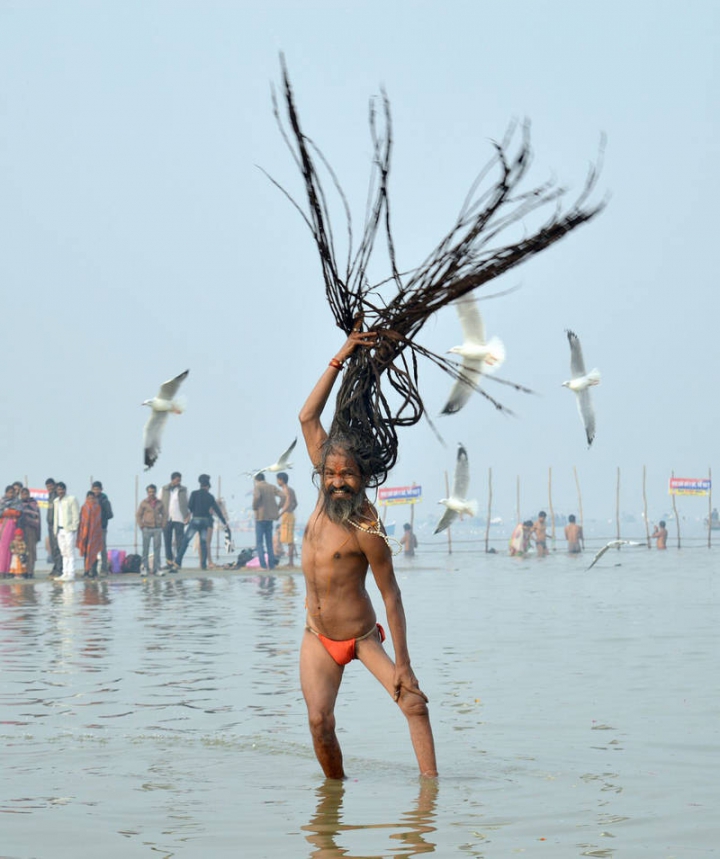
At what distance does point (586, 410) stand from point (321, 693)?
32.5ft

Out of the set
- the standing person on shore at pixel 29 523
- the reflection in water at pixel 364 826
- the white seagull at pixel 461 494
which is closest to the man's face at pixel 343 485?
the reflection in water at pixel 364 826

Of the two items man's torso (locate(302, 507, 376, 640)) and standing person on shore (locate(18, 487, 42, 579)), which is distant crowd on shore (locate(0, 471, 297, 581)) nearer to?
standing person on shore (locate(18, 487, 42, 579))

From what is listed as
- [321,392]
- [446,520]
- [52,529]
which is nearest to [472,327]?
[446,520]

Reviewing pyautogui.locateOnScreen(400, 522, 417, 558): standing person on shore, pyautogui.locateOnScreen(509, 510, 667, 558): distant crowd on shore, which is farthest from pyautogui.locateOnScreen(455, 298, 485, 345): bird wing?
pyautogui.locateOnScreen(400, 522, 417, 558): standing person on shore

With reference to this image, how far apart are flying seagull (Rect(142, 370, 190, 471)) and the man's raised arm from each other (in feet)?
46.8

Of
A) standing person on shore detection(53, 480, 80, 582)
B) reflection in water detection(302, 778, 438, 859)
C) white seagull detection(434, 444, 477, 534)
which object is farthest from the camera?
standing person on shore detection(53, 480, 80, 582)

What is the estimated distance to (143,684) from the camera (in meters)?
9.68

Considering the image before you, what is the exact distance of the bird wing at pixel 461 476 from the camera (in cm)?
2124

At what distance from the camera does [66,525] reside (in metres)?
23.1

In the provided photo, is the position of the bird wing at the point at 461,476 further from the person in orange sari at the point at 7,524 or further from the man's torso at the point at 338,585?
the man's torso at the point at 338,585

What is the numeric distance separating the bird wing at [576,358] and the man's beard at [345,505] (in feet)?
36.3

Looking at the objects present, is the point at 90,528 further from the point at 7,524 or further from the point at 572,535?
the point at 572,535

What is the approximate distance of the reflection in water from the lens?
Answer: 16.4 feet

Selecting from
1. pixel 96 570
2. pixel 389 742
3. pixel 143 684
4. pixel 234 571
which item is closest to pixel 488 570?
pixel 234 571
